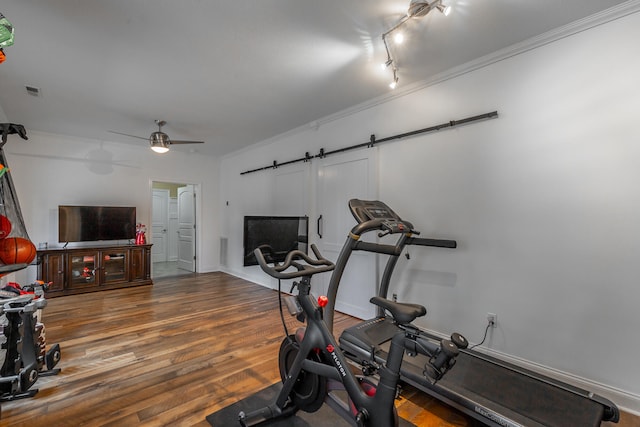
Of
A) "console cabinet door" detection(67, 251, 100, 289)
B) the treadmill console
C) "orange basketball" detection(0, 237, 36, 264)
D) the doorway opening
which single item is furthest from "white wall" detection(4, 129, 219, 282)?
the treadmill console

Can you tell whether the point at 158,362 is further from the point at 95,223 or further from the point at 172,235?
the point at 172,235

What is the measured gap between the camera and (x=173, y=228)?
832cm

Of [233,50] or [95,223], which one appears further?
[95,223]

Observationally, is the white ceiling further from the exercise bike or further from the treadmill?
the exercise bike

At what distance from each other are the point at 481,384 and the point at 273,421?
1.38m

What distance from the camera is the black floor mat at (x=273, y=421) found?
1779 millimetres

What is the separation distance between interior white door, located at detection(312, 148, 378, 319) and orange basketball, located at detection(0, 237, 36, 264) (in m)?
3.05

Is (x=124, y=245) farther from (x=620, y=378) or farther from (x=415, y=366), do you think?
(x=620, y=378)

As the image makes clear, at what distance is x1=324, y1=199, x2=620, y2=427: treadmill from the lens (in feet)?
5.27

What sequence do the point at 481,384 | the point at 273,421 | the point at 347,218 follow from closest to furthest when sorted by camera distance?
the point at 273,421 → the point at 481,384 → the point at 347,218

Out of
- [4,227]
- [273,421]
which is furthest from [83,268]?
[273,421]

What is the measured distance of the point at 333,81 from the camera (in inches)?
120

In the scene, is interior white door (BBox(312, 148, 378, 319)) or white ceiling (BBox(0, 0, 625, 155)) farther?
interior white door (BBox(312, 148, 378, 319))

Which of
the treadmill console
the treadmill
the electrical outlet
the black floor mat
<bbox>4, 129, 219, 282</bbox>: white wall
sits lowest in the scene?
the black floor mat
